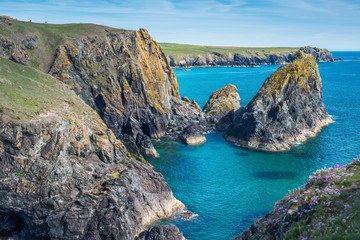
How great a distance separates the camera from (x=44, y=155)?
40250 mm

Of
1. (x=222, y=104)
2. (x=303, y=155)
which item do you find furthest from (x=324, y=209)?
(x=222, y=104)

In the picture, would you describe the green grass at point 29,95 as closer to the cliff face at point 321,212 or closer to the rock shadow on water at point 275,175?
the cliff face at point 321,212

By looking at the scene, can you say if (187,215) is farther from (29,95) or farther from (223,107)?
(223,107)

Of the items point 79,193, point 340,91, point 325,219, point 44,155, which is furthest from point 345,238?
point 340,91

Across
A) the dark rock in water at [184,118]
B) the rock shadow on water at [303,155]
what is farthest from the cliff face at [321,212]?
the dark rock in water at [184,118]

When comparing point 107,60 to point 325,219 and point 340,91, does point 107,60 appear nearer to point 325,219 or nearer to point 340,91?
point 325,219

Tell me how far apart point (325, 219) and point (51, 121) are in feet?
116

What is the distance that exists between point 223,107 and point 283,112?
85.4 ft

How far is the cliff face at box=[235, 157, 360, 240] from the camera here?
61.6ft

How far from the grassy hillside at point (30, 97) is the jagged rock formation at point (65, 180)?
151 millimetres

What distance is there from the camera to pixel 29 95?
4944 centimetres

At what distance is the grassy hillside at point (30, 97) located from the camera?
140ft

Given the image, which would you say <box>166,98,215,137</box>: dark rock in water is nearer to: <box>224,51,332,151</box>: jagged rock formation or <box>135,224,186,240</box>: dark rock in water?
<box>224,51,332,151</box>: jagged rock formation

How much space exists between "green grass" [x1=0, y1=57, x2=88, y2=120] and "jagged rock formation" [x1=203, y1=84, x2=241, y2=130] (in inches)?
2031
